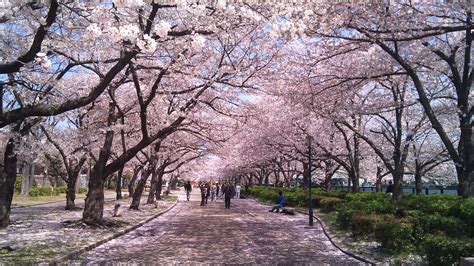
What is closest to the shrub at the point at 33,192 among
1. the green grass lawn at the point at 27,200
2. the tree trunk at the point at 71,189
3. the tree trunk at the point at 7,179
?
the green grass lawn at the point at 27,200

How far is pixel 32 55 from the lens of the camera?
805 cm

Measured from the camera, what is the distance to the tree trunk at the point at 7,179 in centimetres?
1558

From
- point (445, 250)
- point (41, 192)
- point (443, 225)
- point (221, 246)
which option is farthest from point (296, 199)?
point (41, 192)

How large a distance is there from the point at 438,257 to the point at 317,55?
304 inches

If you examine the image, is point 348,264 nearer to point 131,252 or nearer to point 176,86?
point 131,252

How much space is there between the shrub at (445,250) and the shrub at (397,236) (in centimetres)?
211

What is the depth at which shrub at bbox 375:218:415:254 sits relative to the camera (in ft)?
33.9

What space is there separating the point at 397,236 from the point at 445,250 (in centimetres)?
264

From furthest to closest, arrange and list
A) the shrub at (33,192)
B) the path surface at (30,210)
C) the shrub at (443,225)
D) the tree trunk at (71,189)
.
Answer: the shrub at (33,192) < the tree trunk at (71,189) < the path surface at (30,210) < the shrub at (443,225)

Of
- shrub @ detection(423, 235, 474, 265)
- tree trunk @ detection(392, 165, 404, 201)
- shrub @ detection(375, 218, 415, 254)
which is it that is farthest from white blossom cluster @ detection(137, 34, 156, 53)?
tree trunk @ detection(392, 165, 404, 201)

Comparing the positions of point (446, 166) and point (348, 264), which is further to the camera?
point (446, 166)

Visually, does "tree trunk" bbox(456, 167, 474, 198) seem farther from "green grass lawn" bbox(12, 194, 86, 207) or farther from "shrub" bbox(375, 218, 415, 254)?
"green grass lawn" bbox(12, 194, 86, 207)

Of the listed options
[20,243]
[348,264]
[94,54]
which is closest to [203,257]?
[348,264]

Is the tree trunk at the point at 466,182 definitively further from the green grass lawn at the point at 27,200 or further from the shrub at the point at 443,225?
the green grass lawn at the point at 27,200
